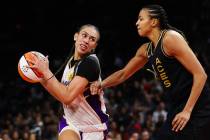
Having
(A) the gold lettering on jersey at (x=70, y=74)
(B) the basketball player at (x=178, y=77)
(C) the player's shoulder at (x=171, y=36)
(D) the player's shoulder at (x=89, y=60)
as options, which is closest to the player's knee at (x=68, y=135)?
(A) the gold lettering on jersey at (x=70, y=74)

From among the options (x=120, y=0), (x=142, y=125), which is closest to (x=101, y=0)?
(x=120, y=0)

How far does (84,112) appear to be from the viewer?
5039 millimetres

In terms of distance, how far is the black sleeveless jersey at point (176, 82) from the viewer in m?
4.43


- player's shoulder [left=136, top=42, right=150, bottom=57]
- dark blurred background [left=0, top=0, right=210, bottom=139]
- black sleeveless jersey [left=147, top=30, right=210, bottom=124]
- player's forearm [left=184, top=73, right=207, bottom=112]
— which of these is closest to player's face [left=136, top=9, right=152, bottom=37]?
black sleeveless jersey [left=147, top=30, right=210, bottom=124]

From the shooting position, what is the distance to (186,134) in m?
4.39

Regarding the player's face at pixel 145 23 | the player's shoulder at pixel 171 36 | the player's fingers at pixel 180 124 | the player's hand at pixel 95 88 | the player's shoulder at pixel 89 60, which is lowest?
the player's fingers at pixel 180 124

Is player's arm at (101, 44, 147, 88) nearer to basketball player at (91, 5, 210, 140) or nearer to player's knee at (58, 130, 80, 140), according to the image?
basketball player at (91, 5, 210, 140)

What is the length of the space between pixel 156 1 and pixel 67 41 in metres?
3.35

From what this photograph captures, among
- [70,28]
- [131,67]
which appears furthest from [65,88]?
[70,28]

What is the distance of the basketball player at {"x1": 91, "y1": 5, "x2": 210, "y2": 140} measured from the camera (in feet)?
14.1

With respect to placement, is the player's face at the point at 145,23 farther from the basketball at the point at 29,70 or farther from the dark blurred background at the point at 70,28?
the dark blurred background at the point at 70,28

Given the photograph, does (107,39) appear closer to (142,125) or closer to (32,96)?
(32,96)

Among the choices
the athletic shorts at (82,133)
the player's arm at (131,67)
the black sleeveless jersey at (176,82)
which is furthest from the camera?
the player's arm at (131,67)

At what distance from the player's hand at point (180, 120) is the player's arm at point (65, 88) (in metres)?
0.95
